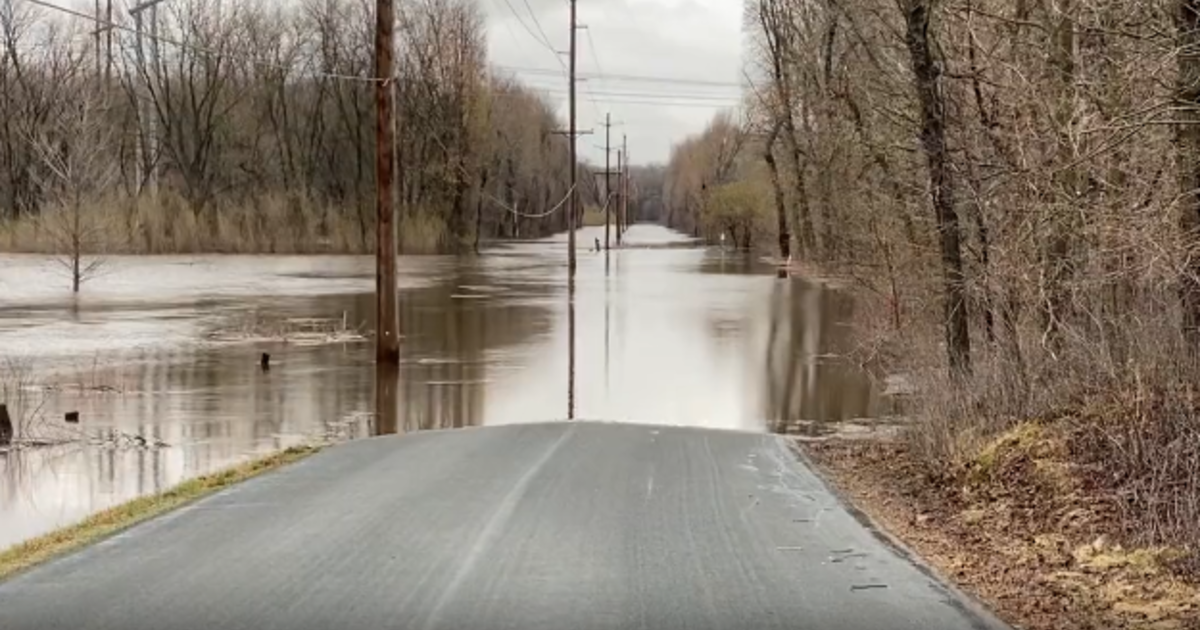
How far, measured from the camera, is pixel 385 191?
22281 millimetres

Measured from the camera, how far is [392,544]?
8109 mm

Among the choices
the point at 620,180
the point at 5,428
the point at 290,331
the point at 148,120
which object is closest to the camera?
the point at 5,428

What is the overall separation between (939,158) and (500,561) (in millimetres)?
8866

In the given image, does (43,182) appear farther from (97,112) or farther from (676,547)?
(676,547)

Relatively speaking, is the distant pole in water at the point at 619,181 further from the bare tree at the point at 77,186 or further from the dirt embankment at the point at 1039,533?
the dirt embankment at the point at 1039,533

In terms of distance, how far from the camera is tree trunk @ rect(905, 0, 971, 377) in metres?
14.0

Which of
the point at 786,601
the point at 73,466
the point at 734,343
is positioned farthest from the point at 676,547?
the point at 734,343

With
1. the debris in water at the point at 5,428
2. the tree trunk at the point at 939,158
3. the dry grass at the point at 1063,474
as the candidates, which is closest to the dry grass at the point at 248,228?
the debris in water at the point at 5,428

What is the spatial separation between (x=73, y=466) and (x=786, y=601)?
32.3 feet

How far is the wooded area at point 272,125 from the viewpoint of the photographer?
7381 centimetres

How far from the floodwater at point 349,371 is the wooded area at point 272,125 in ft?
97.0

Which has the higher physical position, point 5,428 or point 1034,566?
point 1034,566

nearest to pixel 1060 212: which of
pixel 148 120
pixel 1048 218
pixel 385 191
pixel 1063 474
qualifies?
pixel 1048 218

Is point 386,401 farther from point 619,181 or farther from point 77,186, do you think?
point 619,181
